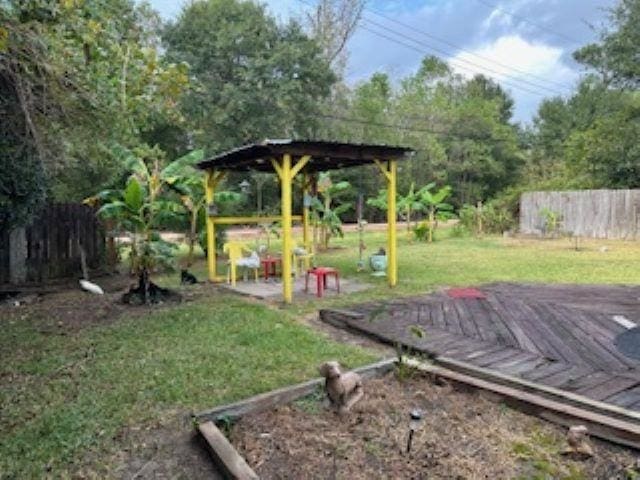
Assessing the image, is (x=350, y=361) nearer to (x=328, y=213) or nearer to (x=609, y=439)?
(x=609, y=439)

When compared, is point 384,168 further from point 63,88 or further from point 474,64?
point 474,64

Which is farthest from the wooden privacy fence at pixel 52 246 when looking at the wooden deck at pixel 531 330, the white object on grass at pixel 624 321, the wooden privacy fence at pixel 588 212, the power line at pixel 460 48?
the power line at pixel 460 48

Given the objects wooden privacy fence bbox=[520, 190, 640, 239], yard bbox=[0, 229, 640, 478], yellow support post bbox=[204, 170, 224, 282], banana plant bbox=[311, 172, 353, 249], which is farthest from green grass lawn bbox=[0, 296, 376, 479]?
wooden privacy fence bbox=[520, 190, 640, 239]

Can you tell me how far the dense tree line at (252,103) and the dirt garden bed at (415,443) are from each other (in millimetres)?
2977

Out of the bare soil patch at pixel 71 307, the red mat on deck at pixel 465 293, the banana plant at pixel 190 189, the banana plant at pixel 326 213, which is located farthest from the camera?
the banana plant at pixel 326 213

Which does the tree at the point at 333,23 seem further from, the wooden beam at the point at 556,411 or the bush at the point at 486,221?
the wooden beam at the point at 556,411

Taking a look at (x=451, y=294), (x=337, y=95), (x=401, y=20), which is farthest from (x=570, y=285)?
(x=337, y=95)

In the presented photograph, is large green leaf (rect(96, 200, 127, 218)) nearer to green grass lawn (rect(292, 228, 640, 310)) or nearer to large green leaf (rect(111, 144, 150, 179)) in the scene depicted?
large green leaf (rect(111, 144, 150, 179))

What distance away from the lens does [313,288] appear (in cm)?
856

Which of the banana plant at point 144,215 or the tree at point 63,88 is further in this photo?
the banana plant at point 144,215

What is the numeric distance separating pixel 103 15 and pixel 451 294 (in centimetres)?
597

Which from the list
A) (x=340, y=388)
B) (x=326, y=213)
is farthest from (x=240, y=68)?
(x=340, y=388)

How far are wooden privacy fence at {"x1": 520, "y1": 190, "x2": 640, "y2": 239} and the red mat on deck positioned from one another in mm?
11418

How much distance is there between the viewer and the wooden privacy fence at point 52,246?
8508 mm
